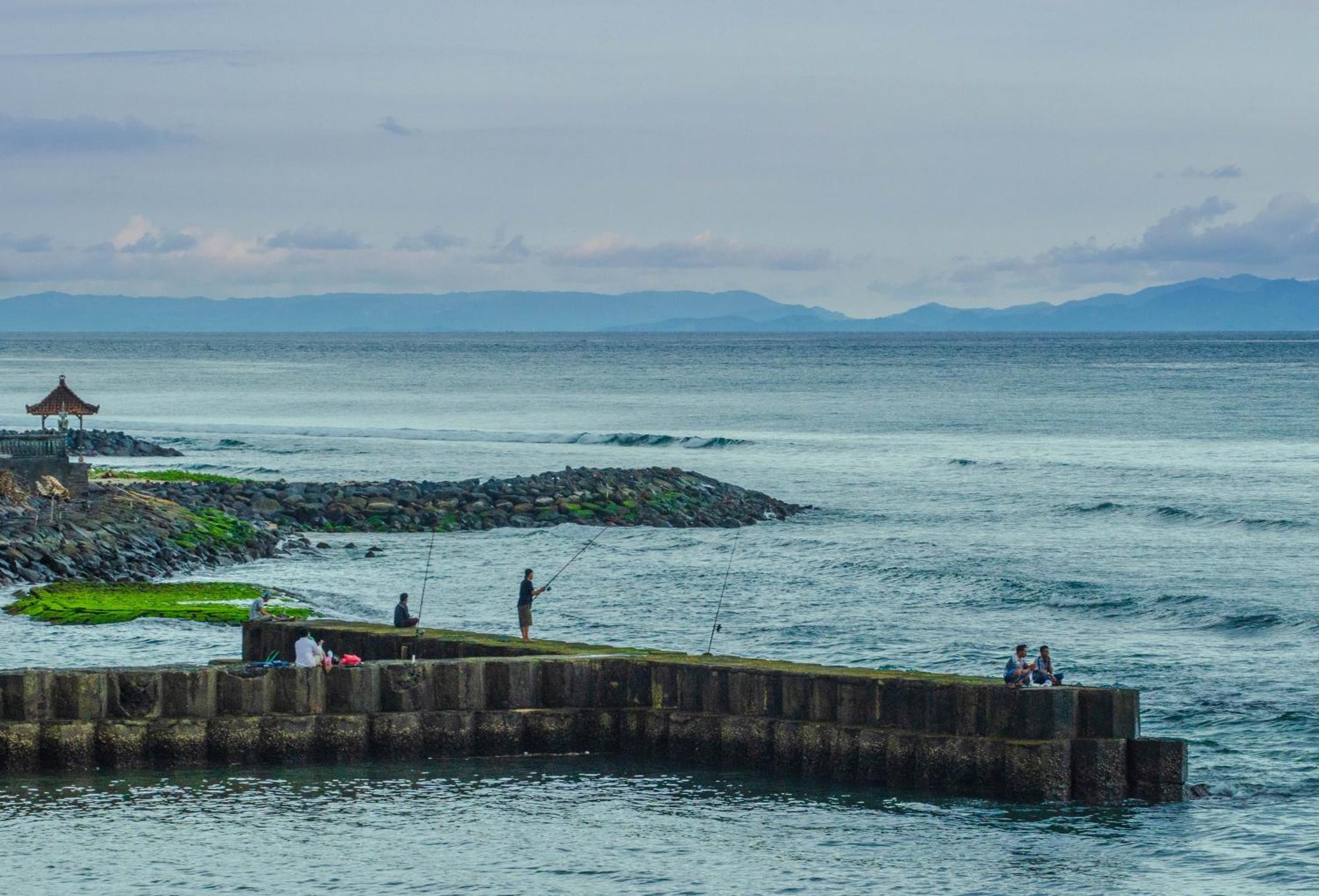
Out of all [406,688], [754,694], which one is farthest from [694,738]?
[406,688]

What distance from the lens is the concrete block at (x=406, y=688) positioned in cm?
2327

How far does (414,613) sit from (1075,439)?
210 feet

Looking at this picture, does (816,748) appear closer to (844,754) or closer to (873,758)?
(844,754)

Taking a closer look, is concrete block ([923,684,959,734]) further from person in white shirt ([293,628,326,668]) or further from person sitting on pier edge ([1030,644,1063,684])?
person in white shirt ([293,628,326,668])

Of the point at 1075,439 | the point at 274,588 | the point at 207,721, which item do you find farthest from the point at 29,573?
the point at 1075,439

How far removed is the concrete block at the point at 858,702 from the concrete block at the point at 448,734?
16.3 feet

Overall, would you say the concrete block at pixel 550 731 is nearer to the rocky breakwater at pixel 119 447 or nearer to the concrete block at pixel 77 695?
the concrete block at pixel 77 695

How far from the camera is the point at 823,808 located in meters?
21.0

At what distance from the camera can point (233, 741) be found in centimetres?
2252

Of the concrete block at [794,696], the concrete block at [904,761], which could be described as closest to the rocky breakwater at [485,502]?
the concrete block at [794,696]

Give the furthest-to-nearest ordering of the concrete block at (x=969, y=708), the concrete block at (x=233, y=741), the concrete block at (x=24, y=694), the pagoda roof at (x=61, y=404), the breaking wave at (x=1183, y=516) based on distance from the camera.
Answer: the pagoda roof at (x=61, y=404) → the breaking wave at (x=1183, y=516) → the concrete block at (x=233, y=741) → the concrete block at (x=24, y=694) → the concrete block at (x=969, y=708)

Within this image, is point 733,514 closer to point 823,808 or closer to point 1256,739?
point 1256,739

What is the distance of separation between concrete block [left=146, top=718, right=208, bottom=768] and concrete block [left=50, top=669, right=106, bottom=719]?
75 centimetres

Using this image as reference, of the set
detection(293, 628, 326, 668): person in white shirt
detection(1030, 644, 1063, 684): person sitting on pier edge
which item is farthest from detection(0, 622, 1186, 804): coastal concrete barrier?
detection(1030, 644, 1063, 684): person sitting on pier edge
